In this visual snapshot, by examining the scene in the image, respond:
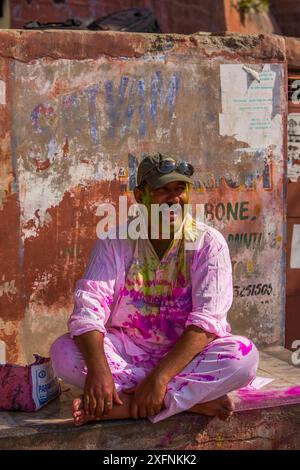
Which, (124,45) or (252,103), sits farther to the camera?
(252,103)

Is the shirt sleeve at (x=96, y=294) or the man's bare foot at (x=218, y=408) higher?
the shirt sleeve at (x=96, y=294)

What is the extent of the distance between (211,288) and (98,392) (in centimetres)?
72

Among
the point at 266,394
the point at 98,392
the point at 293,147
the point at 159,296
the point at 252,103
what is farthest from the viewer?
the point at 293,147

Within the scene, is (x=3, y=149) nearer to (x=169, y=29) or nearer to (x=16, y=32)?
(x=16, y=32)

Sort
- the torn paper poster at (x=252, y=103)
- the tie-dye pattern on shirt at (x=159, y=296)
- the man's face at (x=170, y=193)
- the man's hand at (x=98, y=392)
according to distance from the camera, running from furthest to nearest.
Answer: the torn paper poster at (x=252, y=103), the tie-dye pattern on shirt at (x=159, y=296), the man's face at (x=170, y=193), the man's hand at (x=98, y=392)

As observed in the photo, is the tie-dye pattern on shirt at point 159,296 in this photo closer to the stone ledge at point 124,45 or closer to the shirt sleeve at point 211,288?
the shirt sleeve at point 211,288

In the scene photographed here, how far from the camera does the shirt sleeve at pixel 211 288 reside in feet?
11.3

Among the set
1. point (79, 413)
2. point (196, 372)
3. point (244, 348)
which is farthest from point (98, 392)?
point (244, 348)

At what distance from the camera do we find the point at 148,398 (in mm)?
3359

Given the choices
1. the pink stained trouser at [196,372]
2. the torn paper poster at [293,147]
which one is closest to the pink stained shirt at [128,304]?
the pink stained trouser at [196,372]

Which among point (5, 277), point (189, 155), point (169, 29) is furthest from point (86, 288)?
point (169, 29)

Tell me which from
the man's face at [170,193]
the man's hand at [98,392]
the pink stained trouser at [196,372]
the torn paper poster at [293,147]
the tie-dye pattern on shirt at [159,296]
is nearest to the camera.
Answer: the man's hand at [98,392]

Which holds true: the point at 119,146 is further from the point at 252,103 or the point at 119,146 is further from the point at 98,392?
the point at 98,392

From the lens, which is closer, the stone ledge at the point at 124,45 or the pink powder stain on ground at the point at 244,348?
the pink powder stain on ground at the point at 244,348
